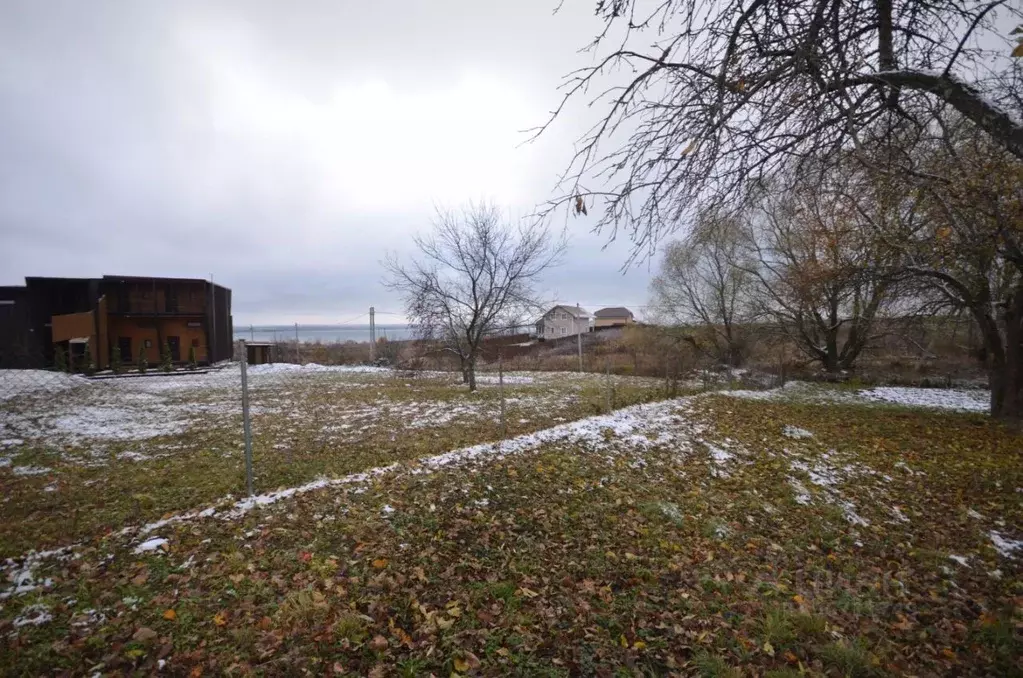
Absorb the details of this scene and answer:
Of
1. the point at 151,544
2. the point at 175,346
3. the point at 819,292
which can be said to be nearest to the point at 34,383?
the point at 175,346

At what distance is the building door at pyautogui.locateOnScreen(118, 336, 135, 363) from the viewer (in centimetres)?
2117

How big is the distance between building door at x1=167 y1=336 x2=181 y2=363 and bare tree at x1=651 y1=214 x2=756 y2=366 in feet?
81.2

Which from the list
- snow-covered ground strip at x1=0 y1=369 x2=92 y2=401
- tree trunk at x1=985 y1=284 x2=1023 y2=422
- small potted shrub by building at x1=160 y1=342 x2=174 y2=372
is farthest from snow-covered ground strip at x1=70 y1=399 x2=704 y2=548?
small potted shrub by building at x1=160 y1=342 x2=174 y2=372

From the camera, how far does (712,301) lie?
2238 cm

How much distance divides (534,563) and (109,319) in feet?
85.4

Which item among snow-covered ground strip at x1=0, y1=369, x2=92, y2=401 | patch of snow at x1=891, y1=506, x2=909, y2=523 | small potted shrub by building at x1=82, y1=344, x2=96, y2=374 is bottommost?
patch of snow at x1=891, y1=506, x2=909, y2=523

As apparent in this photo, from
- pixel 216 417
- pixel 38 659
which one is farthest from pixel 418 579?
pixel 216 417

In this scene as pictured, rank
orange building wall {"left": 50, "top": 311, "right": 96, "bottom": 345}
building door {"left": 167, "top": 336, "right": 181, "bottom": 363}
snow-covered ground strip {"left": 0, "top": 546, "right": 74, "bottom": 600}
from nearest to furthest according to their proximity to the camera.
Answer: snow-covered ground strip {"left": 0, "top": 546, "right": 74, "bottom": 600}, orange building wall {"left": 50, "top": 311, "right": 96, "bottom": 345}, building door {"left": 167, "top": 336, "right": 181, "bottom": 363}

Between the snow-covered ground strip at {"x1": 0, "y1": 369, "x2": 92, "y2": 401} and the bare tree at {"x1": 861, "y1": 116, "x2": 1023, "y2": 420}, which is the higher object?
the bare tree at {"x1": 861, "y1": 116, "x2": 1023, "y2": 420}

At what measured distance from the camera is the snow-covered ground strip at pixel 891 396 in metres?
12.7

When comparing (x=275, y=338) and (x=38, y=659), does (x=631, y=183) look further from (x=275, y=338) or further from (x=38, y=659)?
(x=275, y=338)

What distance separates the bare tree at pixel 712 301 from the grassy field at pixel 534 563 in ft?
46.4

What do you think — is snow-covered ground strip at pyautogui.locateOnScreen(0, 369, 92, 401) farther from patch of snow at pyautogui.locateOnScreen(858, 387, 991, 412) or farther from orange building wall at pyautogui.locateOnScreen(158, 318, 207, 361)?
patch of snow at pyautogui.locateOnScreen(858, 387, 991, 412)

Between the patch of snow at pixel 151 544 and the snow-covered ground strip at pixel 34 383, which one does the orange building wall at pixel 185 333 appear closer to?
the snow-covered ground strip at pixel 34 383
